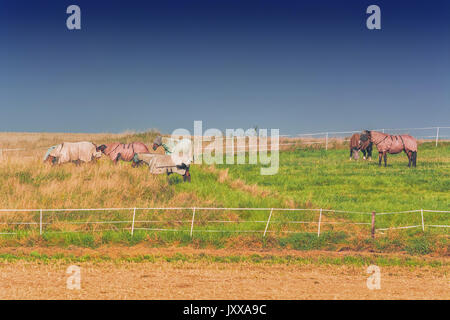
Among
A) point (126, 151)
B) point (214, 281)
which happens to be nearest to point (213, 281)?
point (214, 281)

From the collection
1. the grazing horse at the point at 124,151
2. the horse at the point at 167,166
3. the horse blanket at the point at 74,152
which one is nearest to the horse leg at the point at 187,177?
the horse at the point at 167,166

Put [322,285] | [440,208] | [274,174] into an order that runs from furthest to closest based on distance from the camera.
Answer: [274,174]
[440,208]
[322,285]

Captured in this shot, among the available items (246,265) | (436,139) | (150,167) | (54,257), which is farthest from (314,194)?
(436,139)

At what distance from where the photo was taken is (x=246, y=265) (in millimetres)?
15219

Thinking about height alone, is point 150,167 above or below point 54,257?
above

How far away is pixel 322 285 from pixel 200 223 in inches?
284

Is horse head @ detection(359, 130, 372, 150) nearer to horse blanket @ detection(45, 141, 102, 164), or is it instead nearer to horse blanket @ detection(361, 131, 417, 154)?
horse blanket @ detection(361, 131, 417, 154)

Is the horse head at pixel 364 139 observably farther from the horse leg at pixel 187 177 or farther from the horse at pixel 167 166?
the horse at pixel 167 166

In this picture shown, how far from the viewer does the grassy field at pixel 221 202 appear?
1772 cm

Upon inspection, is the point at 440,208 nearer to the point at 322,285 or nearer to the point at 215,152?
the point at 322,285

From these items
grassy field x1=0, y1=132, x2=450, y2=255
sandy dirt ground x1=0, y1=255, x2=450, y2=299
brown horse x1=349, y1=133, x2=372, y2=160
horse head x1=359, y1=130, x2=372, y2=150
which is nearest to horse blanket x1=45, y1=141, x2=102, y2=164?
grassy field x1=0, y1=132, x2=450, y2=255

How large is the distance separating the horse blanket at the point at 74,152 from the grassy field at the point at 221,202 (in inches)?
33.4

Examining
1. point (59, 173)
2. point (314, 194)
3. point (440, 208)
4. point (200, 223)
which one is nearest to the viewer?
point (200, 223)

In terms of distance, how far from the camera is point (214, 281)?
527 inches
